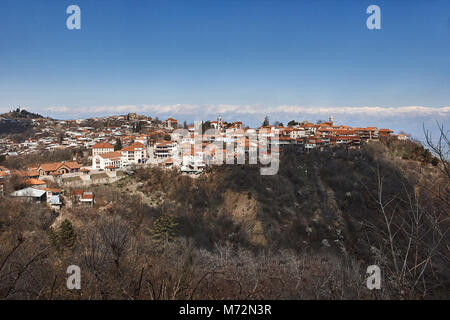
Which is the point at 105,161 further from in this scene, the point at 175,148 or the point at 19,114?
the point at 19,114

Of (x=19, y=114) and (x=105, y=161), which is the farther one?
(x=19, y=114)

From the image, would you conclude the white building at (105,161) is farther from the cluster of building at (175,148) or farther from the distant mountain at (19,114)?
the distant mountain at (19,114)

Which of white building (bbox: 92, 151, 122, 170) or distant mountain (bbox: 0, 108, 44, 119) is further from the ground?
distant mountain (bbox: 0, 108, 44, 119)

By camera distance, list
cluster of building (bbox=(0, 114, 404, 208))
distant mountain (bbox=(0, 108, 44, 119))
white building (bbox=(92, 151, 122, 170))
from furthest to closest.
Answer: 1. distant mountain (bbox=(0, 108, 44, 119))
2. white building (bbox=(92, 151, 122, 170))
3. cluster of building (bbox=(0, 114, 404, 208))

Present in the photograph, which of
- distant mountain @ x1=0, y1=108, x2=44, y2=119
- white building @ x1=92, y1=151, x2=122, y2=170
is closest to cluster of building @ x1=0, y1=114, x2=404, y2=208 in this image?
white building @ x1=92, y1=151, x2=122, y2=170

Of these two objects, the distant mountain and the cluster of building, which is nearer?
the cluster of building

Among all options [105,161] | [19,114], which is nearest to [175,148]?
[105,161]

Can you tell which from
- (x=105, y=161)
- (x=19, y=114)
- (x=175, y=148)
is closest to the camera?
(x=105, y=161)

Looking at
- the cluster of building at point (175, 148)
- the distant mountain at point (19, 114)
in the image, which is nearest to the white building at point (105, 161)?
the cluster of building at point (175, 148)

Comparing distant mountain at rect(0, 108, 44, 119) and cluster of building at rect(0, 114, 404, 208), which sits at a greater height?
distant mountain at rect(0, 108, 44, 119)

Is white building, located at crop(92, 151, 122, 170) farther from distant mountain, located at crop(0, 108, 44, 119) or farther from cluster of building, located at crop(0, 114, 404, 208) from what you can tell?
distant mountain, located at crop(0, 108, 44, 119)

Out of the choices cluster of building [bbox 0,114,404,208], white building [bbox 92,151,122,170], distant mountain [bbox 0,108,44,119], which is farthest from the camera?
distant mountain [bbox 0,108,44,119]
